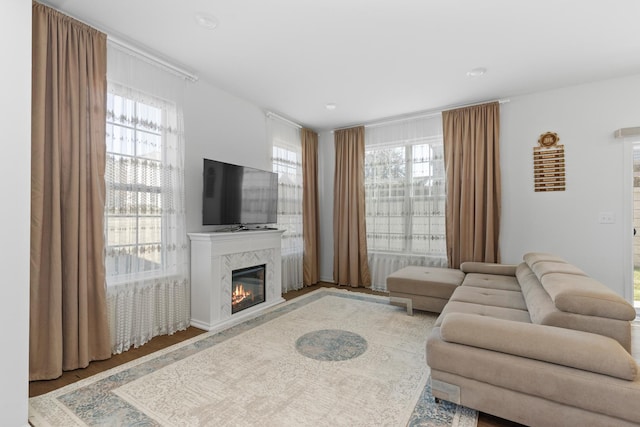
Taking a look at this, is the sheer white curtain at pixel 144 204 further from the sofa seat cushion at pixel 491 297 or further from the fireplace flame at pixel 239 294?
the sofa seat cushion at pixel 491 297

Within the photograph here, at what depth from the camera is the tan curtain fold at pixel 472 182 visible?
12.6 feet

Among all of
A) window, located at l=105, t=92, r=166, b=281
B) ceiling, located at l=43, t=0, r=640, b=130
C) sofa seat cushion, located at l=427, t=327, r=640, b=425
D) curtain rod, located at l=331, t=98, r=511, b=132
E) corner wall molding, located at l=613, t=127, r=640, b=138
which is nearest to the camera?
sofa seat cushion, located at l=427, t=327, r=640, b=425

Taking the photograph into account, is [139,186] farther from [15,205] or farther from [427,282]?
[427,282]

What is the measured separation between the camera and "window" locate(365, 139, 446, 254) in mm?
4328

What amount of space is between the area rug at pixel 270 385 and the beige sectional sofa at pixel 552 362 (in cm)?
28

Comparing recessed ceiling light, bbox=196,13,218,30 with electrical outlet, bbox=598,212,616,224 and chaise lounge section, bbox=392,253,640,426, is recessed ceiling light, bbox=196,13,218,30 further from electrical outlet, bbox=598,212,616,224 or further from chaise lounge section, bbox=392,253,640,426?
electrical outlet, bbox=598,212,616,224

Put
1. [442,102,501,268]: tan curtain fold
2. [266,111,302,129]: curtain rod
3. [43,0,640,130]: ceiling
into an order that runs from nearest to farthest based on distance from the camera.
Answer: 1. [43,0,640,130]: ceiling
2. [442,102,501,268]: tan curtain fold
3. [266,111,302,129]: curtain rod

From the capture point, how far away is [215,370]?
7.32 ft

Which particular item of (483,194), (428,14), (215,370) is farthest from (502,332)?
(483,194)

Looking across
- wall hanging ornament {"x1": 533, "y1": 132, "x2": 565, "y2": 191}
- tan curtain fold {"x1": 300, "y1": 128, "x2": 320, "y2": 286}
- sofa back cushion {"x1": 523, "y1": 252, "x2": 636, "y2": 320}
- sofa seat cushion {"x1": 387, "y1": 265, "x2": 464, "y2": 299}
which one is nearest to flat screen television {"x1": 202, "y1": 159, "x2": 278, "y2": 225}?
tan curtain fold {"x1": 300, "y1": 128, "x2": 320, "y2": 286}

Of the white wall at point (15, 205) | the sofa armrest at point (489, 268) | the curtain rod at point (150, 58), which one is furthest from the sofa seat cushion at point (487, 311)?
the curtain rod at point (150, 58)

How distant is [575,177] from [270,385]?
3.97 m

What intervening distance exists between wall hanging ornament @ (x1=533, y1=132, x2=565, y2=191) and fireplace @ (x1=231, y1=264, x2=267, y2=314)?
3575 mm

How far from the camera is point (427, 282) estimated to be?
335 cm
